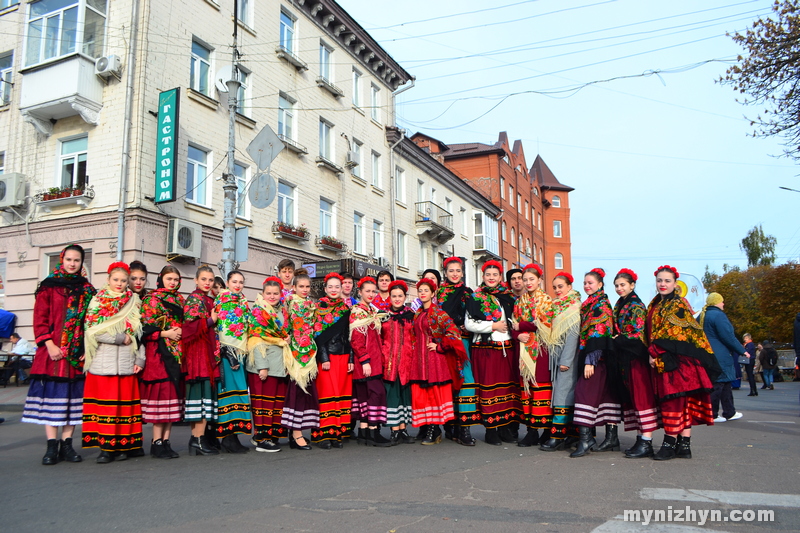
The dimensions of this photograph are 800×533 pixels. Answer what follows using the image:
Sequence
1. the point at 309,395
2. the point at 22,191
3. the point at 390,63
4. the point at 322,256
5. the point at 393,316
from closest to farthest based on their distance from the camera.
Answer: the point at 309,395
the point at 393,316
the point at 22,191
the point at 322,256
the point at 390,63

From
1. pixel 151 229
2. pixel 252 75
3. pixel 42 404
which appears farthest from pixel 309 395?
pixel 252 75

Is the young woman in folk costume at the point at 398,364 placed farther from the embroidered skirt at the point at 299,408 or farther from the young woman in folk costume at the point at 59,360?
the young woman in folk costume at the point at 59,360

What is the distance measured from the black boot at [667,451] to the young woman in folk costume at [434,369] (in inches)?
93.4

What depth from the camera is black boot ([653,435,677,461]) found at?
619 cm

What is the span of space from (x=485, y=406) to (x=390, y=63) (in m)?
24.4

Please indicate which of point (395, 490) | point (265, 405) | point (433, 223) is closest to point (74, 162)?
point (265, 405)

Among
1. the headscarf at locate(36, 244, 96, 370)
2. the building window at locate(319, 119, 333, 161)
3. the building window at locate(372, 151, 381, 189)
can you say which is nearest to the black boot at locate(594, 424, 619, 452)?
the headscarf at locate(36, 244, 96, 370)

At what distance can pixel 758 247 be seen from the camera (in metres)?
59.5

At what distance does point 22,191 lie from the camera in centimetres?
1678

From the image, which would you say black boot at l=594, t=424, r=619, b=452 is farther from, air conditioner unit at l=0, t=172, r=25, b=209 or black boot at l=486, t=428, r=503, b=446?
air conditioner unit at l=0, t=172, r=25, b=209

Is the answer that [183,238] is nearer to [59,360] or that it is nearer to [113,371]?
[59,360]

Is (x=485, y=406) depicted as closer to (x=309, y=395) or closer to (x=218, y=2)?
(x=309, y=395)

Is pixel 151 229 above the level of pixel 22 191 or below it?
below

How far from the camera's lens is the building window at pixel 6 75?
712 inches
